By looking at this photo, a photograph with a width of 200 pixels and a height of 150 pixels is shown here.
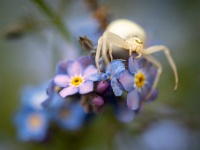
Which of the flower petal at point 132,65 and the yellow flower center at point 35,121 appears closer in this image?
the flower petal at point 132,65

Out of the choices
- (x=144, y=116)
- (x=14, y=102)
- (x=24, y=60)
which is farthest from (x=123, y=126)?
(x=24, y=60)

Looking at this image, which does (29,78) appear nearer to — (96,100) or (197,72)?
(197,72)

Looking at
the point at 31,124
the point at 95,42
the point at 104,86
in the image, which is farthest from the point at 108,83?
the point at 31,124

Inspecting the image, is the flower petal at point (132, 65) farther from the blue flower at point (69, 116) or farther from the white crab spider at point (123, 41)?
the blue flower at point (69, 116)

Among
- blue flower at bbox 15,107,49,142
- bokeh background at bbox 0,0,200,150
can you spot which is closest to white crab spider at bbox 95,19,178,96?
bokeh background at bbox 0,0,200,150

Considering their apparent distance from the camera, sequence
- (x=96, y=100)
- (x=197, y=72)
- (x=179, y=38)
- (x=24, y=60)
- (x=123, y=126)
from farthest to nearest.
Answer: (x=24, y=60), (x=179, y=38), (x=197, y=72), (x=123, y=126), (x=96, y=100)

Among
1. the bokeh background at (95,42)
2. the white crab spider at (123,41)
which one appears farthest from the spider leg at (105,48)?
the bokeh background at (95,42)
